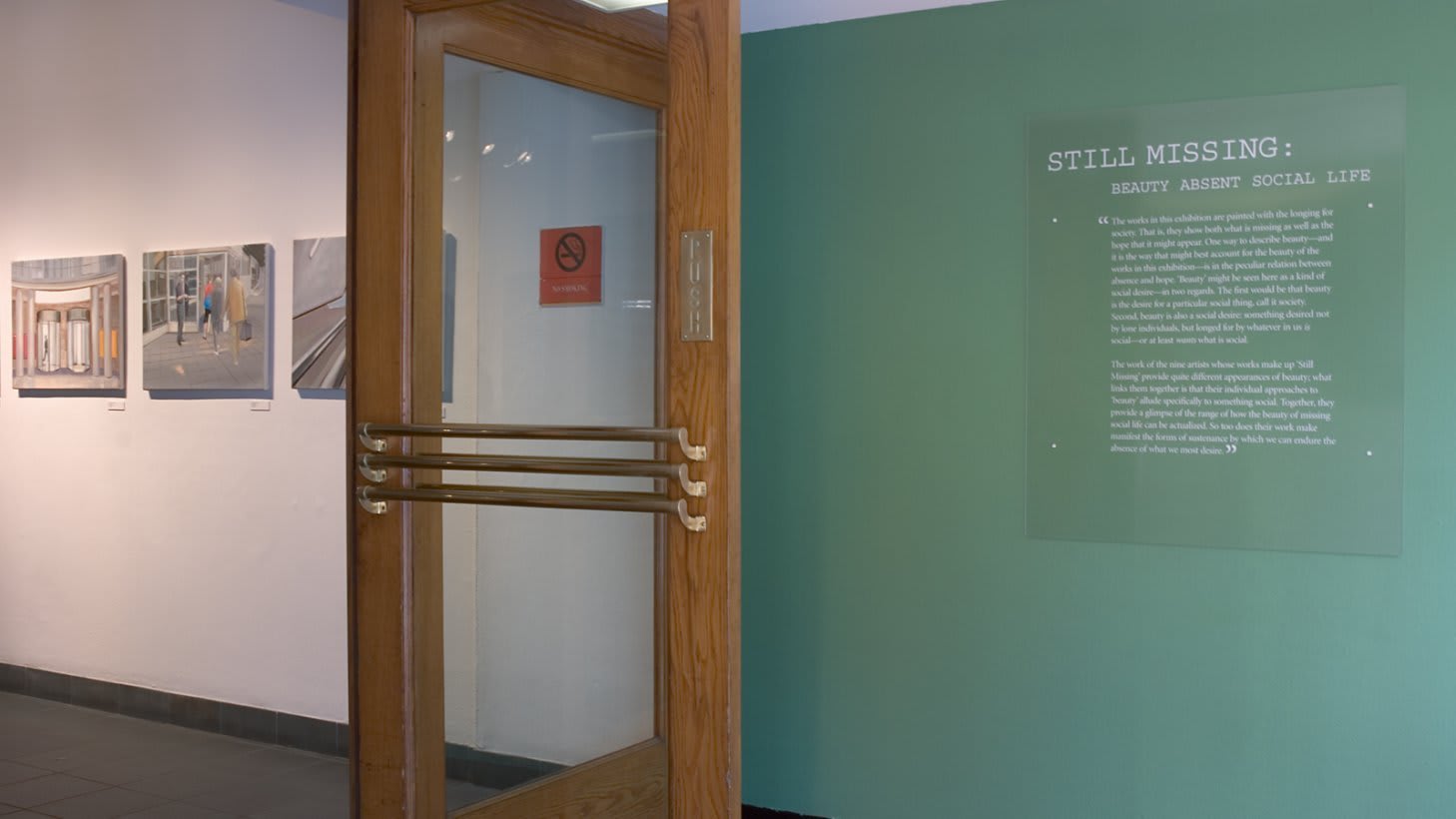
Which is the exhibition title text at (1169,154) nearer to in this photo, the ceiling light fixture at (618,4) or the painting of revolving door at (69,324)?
the ceiling light fixture at (618,4)

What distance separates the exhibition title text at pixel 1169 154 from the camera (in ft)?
9.76

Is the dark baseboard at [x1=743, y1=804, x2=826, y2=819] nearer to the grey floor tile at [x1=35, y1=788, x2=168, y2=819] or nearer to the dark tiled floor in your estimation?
the dark tiled floor

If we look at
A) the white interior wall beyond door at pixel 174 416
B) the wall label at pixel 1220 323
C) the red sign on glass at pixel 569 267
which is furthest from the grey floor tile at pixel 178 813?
the wall label at pixel 1220 323

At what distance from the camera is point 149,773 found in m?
4.16

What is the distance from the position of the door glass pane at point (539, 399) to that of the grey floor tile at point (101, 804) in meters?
1.72

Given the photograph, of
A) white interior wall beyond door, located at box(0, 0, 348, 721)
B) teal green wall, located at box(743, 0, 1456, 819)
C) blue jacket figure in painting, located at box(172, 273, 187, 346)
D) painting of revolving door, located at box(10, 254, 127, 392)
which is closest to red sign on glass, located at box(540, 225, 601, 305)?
teal green wall, located at box(743, 0, 1456, 819)

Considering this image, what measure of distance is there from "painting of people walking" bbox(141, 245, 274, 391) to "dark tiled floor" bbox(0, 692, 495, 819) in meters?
1.34

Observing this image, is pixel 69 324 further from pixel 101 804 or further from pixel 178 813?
pixel 178 813

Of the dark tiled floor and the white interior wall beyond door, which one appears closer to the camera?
the dark tiled floor

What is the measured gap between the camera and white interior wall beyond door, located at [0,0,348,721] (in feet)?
14.4

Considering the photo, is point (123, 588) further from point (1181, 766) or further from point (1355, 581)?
point (1355, 581)

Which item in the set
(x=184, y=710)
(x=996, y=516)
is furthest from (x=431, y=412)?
(x=184, y=710)

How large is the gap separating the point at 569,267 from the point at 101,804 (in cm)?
256

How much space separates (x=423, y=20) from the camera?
2684 mm
